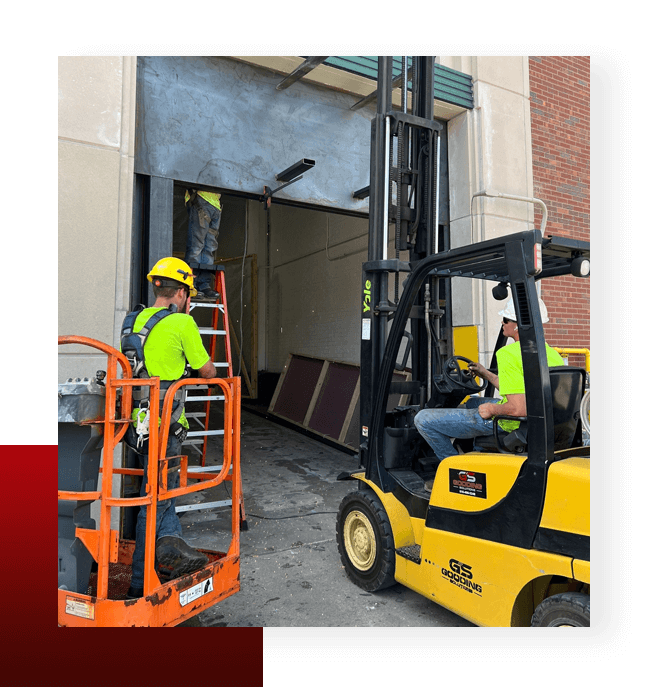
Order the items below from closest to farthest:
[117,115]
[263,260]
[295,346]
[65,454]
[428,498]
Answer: [65,454] → [428,498] → [117,115] → [295,346] → [263,260]

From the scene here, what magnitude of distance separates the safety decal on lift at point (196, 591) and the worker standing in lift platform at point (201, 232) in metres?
3.15

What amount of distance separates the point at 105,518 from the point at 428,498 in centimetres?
197

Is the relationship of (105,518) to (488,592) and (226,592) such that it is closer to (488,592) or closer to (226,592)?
(226,592)

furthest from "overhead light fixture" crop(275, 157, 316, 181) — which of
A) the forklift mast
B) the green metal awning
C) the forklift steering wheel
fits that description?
the forklift steering wheel

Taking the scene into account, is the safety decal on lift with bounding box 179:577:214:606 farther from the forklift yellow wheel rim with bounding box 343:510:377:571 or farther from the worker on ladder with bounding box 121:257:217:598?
the forklift yellow wheel rim with bounding box 343:510:377:571

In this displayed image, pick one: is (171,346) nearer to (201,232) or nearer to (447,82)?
(201,232)

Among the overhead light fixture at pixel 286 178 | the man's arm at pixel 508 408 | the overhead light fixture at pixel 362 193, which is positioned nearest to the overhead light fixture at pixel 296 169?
the overhead light fixture at pixel 286 178

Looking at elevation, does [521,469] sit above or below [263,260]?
below

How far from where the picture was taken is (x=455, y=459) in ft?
10.5

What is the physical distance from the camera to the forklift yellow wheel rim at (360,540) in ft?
12.5

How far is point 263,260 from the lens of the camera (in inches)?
543

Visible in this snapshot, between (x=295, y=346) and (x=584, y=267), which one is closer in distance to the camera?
(x=584, y=267)

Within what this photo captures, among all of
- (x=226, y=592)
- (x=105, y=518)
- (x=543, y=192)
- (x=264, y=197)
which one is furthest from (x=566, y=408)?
(x=543, y=192)

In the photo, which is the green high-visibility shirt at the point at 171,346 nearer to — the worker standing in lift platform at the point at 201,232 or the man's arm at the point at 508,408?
the man's arm at the point at 508,408
